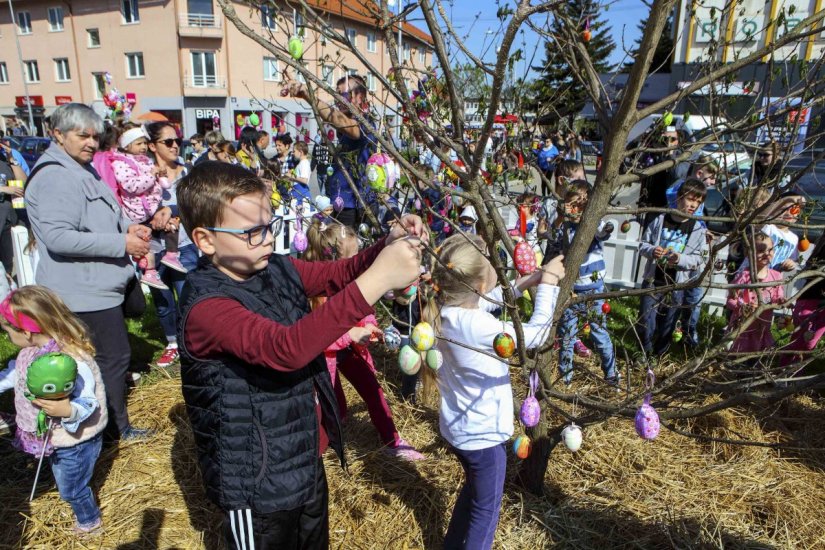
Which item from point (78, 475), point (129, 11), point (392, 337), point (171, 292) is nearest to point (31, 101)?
point (129, 11)

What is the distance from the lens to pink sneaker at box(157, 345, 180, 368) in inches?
175

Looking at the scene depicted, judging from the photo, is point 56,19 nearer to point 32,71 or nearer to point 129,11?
point 32,71

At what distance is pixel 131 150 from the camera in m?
4.44

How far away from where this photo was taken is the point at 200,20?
93.0 ft

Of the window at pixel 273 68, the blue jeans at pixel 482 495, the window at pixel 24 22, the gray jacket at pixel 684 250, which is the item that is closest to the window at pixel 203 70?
the window at pixel 273 68

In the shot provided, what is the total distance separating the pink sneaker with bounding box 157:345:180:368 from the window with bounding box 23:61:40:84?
38.0 meters

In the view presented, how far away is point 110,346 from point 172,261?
1415 millimetres

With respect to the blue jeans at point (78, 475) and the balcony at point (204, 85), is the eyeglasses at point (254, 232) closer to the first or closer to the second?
the blue jeans at point (78, 475)

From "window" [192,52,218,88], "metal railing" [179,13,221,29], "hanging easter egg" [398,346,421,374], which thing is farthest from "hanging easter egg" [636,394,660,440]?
"metal railing" [179,13,221,29]

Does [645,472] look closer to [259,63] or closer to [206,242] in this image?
[206,242]

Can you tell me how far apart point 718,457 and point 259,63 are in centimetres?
3063

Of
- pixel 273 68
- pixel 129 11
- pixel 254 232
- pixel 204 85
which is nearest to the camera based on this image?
pixel 254 232

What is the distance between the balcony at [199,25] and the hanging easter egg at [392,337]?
2889 cm

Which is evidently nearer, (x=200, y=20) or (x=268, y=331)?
(x=268, y=331)
